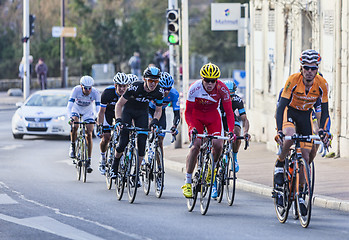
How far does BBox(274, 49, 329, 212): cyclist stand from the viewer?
10508mm

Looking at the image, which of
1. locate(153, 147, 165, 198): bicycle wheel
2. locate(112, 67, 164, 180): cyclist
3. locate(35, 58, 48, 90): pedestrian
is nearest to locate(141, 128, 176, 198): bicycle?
locate(153, 147, 165, 198): bicycle wheel

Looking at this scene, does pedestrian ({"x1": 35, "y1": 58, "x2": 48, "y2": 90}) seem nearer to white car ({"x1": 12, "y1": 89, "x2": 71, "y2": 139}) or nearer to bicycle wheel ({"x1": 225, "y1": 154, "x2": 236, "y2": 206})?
white car ({"x1": 12, "y1": 89, "x2": 71, "y2": 139})

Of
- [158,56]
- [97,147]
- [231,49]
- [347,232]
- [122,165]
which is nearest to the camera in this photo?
[347,232]

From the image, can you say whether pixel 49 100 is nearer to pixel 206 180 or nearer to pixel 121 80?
pixel 121 80

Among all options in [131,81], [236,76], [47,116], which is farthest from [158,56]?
[131,81]

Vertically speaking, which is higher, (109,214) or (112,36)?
(112,36)

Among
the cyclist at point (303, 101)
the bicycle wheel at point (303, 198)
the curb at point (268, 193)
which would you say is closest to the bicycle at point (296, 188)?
the bicycle wheel at point (303, 198)

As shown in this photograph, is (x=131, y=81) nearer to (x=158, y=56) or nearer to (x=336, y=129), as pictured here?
(x=336, y=129)

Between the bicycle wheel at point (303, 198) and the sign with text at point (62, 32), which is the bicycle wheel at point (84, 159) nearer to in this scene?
the bicycle wheel at point (303, 198)

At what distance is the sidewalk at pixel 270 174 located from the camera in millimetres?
12758

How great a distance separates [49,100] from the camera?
2608 centimetres

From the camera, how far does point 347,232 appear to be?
403 inches

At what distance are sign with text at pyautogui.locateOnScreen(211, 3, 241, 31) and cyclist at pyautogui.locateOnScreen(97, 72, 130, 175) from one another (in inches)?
407

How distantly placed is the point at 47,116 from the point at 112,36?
108ft
